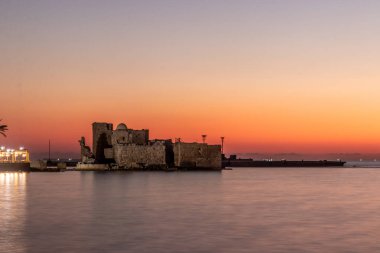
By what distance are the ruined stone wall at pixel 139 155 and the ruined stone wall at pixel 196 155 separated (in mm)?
2821

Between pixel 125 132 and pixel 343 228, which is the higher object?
pixel 125 132

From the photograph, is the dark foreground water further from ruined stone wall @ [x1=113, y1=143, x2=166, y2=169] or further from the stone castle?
the stone castle

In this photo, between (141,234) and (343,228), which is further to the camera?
(343,228)

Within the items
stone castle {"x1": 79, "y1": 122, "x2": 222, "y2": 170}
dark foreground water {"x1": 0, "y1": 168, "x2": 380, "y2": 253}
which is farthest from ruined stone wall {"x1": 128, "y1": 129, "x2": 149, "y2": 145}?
dark foreground water {"x1": 0, "y1": 168, "x2": 380, "y2": 253}

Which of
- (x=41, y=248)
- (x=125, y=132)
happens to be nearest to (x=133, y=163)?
(x=125, y=132)

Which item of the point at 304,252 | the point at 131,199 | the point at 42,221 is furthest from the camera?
the point at 131,199

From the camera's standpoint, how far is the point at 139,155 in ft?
355

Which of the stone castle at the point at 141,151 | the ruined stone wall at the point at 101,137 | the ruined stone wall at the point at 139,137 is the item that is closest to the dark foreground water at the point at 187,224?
the stone castle at the point at 141,151

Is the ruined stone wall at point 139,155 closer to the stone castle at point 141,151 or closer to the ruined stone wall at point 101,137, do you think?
the stone castle at point 141,151

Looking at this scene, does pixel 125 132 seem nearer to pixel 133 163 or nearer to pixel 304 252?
pixel 133 163

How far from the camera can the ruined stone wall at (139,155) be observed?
4242 inches

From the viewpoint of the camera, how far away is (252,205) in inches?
1526

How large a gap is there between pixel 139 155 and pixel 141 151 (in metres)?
0.91

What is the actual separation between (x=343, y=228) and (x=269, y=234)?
14.3ft
